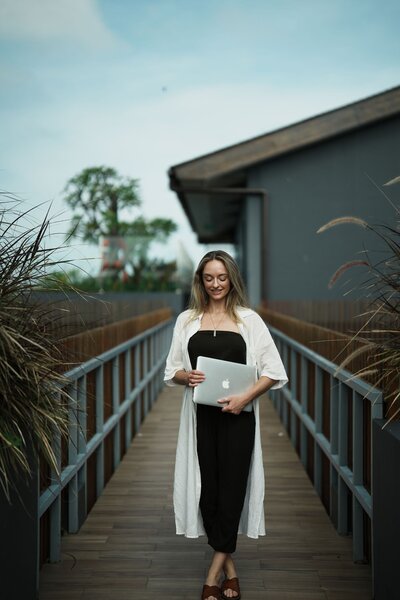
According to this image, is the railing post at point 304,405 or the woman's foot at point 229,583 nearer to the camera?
the woman's foot at point 229,583

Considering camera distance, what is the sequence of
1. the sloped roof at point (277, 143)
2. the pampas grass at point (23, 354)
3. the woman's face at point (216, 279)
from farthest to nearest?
the sloped roof at point (277, 143), the woman's face at point (216, 279), the pampas grass at point (23, 354)

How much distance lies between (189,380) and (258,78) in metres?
12.1

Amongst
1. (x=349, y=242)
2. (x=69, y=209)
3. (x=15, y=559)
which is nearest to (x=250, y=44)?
(x=349, y=242)

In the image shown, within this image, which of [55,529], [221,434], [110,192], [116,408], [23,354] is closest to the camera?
[23,354]

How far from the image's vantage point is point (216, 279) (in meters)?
3.55

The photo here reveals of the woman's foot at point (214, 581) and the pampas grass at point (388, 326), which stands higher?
the pampas grass at point (388, 326)

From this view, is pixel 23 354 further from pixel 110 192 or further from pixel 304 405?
pixel 110 192

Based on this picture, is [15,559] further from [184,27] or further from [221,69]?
[221,69]

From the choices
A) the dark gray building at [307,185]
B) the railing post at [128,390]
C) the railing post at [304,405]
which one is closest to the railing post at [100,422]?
the railing post at [128,390]

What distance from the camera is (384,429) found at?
3002mm

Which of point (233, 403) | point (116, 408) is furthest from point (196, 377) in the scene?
point (116, 408)

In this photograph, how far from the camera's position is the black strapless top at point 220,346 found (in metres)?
3.52

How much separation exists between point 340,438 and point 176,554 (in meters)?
1.11

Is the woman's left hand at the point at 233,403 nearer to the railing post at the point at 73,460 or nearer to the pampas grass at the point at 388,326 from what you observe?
the pampas grass at the point at 388,326
